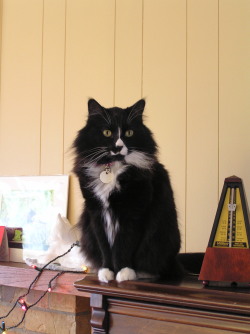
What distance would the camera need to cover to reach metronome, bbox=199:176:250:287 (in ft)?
3.12

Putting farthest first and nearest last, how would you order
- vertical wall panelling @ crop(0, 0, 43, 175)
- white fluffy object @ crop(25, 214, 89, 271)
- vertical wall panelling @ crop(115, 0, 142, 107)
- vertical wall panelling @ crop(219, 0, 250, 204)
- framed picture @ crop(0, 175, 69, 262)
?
vertical wall panelling @ crop(0, 0, 43, 175) < framed picture @ crop(0, 175, 69, 262) < vertical wall panelling @ crop(115, 0, 142, 107) < white fluffy object @ crop(25, 214, 89, 271) < vertical wall panelling @ crop(219, 0, 250, 204)

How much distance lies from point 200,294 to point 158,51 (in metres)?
1.03

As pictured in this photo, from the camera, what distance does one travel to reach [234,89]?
141 centimetres

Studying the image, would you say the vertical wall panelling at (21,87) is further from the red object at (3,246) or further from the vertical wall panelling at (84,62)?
the red object at (3,246)

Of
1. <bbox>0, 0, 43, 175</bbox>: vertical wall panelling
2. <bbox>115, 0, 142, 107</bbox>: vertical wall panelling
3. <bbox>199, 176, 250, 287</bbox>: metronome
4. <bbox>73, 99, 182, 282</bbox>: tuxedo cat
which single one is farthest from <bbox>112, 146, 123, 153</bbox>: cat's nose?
<bbox>0, 0, 43, 175</bbox>: vertical wall panelling

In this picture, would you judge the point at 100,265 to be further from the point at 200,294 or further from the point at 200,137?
the point at 200,137

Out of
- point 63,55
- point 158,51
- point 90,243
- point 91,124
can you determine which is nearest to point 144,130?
point 91,124

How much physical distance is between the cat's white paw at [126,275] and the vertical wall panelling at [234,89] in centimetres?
54

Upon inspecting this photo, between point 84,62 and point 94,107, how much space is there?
0.78 metres

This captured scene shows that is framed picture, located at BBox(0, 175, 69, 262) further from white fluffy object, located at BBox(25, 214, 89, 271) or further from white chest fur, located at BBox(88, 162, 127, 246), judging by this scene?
white chest fur, located at BBox(88, 162, 127, 246)

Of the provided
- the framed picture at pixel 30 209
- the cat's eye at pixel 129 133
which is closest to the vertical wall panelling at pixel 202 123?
the cat's eye at pixel 129 133

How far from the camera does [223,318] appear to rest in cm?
86

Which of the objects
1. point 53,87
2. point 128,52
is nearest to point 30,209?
point 53,87

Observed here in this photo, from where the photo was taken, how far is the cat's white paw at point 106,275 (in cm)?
104
